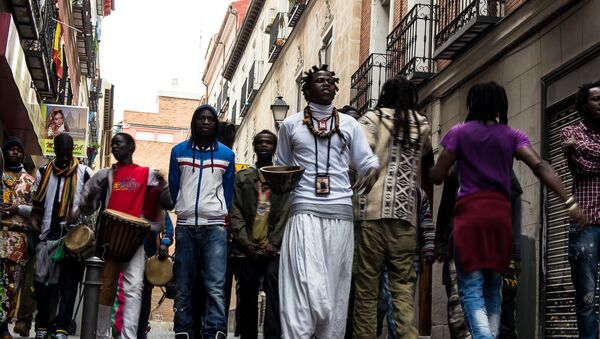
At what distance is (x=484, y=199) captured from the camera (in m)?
6.57

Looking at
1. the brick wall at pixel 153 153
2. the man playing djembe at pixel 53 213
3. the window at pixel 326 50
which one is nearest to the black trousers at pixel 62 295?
the man playing djembe at pixel 53 213

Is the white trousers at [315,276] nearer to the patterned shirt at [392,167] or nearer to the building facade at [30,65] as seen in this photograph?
the patterned shirt at [392,167]

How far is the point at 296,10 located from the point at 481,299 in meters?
25.2

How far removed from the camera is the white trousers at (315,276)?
6.63 m

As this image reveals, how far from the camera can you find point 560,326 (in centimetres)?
1127

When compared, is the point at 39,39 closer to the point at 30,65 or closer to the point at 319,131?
the point at 30,65

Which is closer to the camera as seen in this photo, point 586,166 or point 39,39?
point 586,166

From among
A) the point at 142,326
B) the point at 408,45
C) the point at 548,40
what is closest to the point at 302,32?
the point at 408,45

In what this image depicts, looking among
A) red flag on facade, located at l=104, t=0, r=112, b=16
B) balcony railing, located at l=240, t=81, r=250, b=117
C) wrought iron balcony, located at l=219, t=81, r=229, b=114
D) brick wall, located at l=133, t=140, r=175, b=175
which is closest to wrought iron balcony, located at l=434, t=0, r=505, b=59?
balcony railing, located at l=240, t=81, r=250, b=117

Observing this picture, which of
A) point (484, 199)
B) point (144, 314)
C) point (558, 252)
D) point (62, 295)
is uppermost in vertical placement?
point (558, 252)

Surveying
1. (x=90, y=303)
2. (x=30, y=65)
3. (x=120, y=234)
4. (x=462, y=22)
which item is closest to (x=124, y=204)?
(x=120, y=234)

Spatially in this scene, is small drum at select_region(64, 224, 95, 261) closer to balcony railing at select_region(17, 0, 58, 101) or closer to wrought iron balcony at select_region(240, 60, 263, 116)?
balcony railing at select_region(17, 0, 58, 101)

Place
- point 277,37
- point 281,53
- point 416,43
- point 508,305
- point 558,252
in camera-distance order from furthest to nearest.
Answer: point 277,37
point 281,53
point 416,43
point 558,252
point 508,305

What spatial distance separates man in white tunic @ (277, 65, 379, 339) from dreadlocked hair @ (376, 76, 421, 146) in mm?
334
